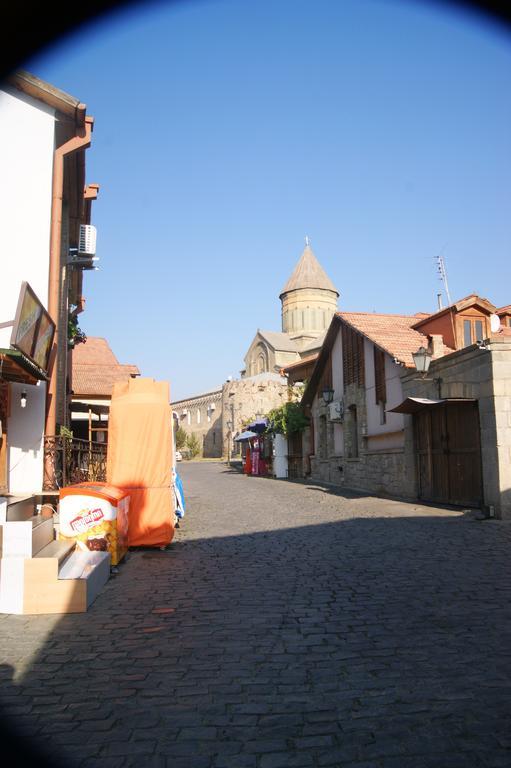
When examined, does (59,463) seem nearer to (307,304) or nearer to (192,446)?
(192,446)

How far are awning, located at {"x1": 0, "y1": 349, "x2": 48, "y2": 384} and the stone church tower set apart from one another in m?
58.7

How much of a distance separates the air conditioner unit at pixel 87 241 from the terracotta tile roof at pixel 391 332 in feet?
27.5

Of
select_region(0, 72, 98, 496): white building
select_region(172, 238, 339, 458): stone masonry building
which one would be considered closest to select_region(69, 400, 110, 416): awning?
select_region(0, 72, 98, 496): white building

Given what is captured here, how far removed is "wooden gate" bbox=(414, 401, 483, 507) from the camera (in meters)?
14.2

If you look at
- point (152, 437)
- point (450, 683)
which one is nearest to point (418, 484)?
point (152, 437)

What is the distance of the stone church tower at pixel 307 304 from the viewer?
69.4 meters

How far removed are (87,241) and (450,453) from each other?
9460 millimetres

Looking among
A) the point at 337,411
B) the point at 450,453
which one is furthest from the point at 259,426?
the point at 450,453

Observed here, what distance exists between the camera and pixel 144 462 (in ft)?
32.8

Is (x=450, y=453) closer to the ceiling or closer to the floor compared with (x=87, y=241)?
closer to the floor

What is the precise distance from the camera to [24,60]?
5.65 m

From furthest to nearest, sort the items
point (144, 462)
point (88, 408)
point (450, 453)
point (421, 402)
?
1. point (88, 408)
2. point (450, 453)
3. point (421, 402)
4. point (144, 462)

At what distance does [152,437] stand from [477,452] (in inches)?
289

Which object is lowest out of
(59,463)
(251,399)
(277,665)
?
(277,665)
